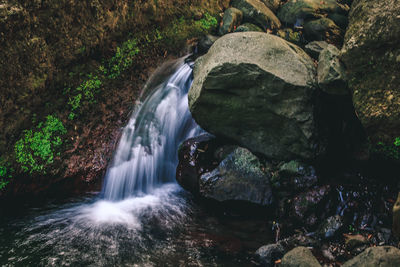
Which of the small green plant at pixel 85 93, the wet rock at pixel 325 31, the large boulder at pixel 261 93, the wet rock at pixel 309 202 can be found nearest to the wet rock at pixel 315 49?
the wet rock at pixel 325 31

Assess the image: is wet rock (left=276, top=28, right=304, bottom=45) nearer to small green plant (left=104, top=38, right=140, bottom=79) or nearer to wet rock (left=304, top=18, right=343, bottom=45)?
wet rock (left=304, top=18, right=343, bottom=45)

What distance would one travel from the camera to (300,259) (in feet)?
11.0

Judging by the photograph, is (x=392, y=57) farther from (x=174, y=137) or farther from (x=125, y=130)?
(x=125, y=130)

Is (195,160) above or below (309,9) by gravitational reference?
below

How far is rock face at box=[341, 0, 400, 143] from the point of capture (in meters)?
3.63

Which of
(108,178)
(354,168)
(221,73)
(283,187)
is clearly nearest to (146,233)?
(108,178)

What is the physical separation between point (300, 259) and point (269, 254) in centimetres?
57

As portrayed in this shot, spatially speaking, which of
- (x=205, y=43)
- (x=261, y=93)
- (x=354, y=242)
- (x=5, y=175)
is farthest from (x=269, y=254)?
(x=205, y=43)

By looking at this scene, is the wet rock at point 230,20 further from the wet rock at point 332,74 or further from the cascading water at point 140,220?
the wet rock at point 332,74

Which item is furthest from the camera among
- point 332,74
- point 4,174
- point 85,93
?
point 85,93

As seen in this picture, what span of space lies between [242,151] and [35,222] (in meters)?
3.89

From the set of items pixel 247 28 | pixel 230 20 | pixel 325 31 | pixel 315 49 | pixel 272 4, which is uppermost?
pixel 272 4

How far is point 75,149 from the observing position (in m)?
5.97

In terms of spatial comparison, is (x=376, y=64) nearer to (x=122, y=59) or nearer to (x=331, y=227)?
(x=331, y=227)
